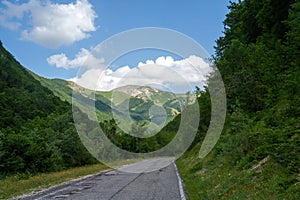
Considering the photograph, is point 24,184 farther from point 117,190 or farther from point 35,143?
point 35,143

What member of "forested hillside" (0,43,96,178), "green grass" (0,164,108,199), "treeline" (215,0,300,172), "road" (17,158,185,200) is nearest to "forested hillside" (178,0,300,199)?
"treeline" (215,0,300,172)

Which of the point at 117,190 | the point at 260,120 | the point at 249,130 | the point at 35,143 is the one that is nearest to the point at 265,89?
the point at 260,120

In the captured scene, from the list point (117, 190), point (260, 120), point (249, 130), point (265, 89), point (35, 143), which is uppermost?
point (265, 89)

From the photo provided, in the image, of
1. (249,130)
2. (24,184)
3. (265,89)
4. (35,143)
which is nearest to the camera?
(249,130)

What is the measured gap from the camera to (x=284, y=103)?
13359 millimetres

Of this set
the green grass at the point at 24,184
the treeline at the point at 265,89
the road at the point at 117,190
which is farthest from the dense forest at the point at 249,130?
the green grass at the point at 24,184

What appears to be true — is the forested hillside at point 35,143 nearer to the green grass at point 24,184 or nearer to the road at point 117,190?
the green grass at point 24,184

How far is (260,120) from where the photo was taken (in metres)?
16.2

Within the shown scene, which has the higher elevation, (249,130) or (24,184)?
(249,130)

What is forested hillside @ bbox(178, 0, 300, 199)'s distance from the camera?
8.61 meters

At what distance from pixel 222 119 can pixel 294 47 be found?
31.3 ft

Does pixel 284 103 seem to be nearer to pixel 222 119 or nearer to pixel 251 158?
pixel 251 158

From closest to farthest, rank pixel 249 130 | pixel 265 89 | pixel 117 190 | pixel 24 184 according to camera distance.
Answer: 1. pixel 117 190
2. pixel 249 130
3. pixel 24 184
4. pixel 265 89

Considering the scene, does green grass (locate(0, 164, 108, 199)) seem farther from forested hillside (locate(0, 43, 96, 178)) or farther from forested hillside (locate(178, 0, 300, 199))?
forested hillside (locate(178, 0, 300, 199))
